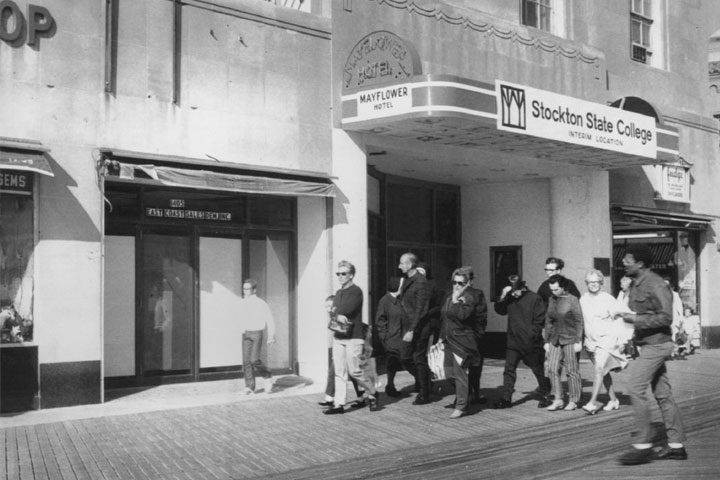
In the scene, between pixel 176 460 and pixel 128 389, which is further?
pixel 128 389

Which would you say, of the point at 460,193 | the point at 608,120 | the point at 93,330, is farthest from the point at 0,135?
the point at 460,193

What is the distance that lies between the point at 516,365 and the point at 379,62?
5176mm

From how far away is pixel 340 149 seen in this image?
45.6 ft

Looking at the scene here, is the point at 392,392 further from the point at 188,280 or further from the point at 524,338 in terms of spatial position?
the point at 188,280

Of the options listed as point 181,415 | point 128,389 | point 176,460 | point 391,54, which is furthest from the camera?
point 391,54

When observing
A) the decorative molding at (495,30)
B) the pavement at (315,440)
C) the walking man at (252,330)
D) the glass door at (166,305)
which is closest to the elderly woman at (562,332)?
the pavement at (315,440)

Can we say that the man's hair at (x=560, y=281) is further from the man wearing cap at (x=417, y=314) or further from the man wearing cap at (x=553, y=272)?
the man wearing cap at (x=417, y=314)

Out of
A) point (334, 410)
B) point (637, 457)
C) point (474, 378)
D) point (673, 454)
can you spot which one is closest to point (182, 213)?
point (334, 410)

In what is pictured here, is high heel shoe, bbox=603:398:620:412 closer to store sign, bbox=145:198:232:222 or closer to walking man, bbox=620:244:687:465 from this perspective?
walking man, bbox=620:244:687:465

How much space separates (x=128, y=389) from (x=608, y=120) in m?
9.29

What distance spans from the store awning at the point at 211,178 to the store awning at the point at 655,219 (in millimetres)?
8191

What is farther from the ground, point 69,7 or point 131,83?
point 69,7

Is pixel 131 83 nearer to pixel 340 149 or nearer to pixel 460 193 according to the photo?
pixel 340 149

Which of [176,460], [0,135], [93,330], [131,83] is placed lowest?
[176,460]
